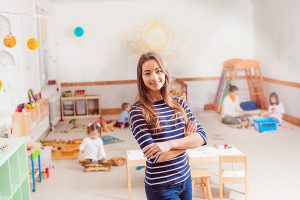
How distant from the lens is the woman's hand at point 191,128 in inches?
86.8

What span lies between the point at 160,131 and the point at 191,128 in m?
0.19

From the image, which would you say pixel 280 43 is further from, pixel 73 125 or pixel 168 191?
pixel 168 191

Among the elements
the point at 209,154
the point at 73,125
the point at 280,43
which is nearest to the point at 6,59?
the point at 209,154

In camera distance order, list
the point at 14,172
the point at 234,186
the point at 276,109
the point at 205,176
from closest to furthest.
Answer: the point at 14,172
the point at 205,176
the point at 234,186
the point at 276,109

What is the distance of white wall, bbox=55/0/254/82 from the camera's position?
1016 cm

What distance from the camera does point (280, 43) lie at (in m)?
9.06

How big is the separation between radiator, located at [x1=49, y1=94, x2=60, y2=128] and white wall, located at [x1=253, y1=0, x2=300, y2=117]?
5039mm

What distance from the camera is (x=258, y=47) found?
1029 centimetres

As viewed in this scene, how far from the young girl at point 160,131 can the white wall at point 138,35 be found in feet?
27.1

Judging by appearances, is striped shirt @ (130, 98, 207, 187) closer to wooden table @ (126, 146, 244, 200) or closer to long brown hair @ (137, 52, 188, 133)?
long brown hair @ (137, 52, 188, 133)

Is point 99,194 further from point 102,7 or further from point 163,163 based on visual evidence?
point 102,7

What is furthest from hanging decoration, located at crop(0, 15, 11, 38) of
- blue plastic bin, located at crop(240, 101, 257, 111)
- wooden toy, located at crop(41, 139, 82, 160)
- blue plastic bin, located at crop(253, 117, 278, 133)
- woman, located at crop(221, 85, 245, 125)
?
blue plastic bin, located at crop(240, 101, 257, 111)

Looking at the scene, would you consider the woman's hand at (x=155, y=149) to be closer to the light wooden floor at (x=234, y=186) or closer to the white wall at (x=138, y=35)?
the light wooden floor at (x=234, y=186)

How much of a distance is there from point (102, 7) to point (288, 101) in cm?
495
